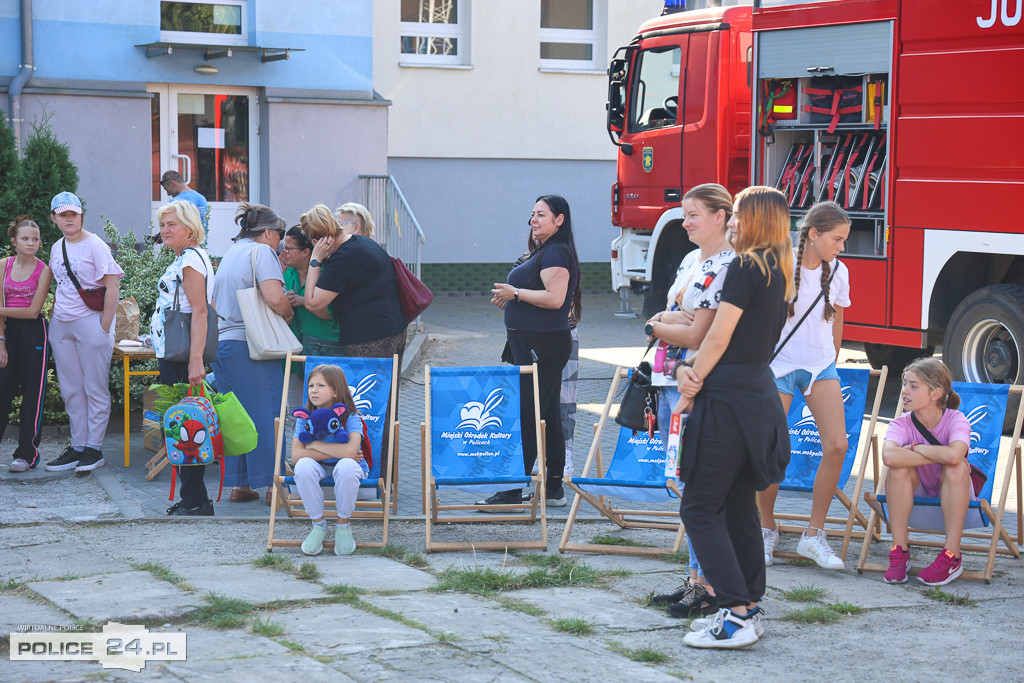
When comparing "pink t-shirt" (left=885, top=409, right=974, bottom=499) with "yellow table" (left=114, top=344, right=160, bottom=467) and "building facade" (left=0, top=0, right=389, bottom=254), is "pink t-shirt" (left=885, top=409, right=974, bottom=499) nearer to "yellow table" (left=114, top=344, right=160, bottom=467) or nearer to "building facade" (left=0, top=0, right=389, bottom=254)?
"yellow table" (left=114, top=344, right=160, bottom=467)

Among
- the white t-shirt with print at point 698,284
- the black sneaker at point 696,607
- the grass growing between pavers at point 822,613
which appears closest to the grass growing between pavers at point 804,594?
the grass growing between pavers at point 822,613

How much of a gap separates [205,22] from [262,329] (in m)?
9.42

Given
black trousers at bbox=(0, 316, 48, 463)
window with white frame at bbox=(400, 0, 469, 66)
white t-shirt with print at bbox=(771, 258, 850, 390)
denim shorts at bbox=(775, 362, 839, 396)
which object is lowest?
black trousers at bbox=(0, 316, 48, 463)

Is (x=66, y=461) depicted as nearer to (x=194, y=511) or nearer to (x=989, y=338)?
(x=194, y=511)

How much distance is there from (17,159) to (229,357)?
4727 mm

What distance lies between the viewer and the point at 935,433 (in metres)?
5.68

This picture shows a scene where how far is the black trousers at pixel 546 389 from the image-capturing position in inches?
268

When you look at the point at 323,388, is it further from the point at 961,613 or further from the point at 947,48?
the point at 947,48

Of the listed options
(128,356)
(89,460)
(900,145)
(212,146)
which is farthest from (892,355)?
(212,146)

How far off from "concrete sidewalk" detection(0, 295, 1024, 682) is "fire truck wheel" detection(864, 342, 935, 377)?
5606 mm

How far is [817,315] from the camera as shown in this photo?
224 inches

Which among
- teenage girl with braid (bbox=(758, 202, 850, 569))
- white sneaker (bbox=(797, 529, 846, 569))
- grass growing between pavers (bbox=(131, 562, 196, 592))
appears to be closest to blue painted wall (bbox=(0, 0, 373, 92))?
grass growing between pavers (bbox=(131, 562, 196, 592))

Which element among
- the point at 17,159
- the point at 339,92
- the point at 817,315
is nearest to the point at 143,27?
the point at 339,92

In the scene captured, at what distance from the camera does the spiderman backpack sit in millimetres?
6543
